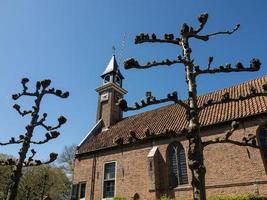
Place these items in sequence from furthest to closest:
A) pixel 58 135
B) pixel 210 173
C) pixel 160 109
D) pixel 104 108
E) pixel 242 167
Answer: pixel 104 108
pixel 160 109
pixel 210 173
pixel 242 167
pixel 58 135

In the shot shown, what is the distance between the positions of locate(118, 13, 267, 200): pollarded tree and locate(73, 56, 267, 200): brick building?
4725 mm

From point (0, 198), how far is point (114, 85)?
23.0 meters

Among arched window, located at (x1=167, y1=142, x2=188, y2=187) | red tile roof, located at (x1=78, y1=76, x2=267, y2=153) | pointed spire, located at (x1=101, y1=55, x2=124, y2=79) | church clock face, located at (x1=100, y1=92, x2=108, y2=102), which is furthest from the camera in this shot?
pointed spire, located at (x1=101, y1=55, x2=124, y2=79)

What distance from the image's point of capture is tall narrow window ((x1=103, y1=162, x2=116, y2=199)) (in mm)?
19930

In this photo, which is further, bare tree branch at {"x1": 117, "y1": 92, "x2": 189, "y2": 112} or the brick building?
the brick building

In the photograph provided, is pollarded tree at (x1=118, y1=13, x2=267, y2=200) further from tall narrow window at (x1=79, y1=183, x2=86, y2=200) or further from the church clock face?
the church clock face

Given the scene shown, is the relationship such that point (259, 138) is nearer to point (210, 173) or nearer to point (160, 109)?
point (210, 173)

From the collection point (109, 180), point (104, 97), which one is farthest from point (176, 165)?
point (104, 97)

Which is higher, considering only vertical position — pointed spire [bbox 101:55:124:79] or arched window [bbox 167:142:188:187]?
pointed spire [bbox 101:55:124:79]

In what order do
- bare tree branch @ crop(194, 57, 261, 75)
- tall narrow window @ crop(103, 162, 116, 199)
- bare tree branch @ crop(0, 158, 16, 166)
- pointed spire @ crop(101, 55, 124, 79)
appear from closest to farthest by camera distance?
bare tree branch @ crop(194, 57, 261, 75), bare tree branch @ crop(0, 158, 16, 166), tall narrow window @ crop(103, 162, 116, 199), pointed spire @ crop(101, 55, 124, 79)

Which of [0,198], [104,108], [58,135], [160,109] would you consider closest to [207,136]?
[160,109]

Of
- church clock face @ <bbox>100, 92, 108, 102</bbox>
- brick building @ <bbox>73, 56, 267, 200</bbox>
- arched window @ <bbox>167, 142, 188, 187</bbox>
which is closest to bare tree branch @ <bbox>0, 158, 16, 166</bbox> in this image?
brick building @ <bbox>73, 56, 267, 200</bbox>

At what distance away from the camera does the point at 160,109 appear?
23.5 metres

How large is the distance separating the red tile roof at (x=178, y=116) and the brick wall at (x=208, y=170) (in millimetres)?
770
